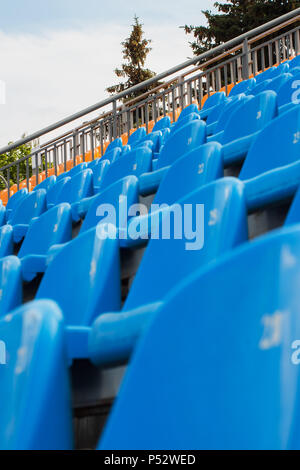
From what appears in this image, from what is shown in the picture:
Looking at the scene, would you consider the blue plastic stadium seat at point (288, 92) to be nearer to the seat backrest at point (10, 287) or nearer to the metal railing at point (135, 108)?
the seat backrest at point (10, 287)

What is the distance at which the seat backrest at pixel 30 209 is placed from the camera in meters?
2.07

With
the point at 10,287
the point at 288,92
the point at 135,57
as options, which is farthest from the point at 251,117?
the point at 135,57

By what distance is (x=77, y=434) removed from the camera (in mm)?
616

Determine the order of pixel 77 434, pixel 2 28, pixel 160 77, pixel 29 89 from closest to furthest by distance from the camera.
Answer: pixel 77 434, pixel 160 77, pixel 2 28, pixel 29 89

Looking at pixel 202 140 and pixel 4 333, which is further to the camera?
pixel 202 140

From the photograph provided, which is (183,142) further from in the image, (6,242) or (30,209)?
(30,209)

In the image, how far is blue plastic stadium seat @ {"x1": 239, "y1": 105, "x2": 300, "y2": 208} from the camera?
2.42ft

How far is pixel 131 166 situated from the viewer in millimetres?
1781

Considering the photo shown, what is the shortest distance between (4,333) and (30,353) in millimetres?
83

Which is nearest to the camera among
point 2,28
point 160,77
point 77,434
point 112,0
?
point 77,434

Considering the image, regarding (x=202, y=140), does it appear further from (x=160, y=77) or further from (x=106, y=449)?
(x=160, y=77)

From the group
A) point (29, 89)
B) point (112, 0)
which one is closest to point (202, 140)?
point (29, 89)

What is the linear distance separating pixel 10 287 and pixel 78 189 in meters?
1.07

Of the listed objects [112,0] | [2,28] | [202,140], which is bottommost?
[202,140]
